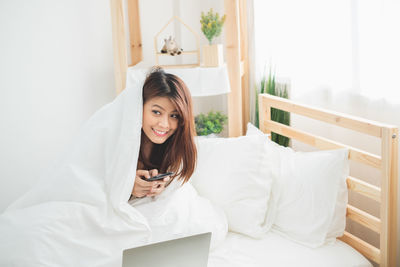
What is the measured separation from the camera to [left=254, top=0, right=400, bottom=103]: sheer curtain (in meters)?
1.68

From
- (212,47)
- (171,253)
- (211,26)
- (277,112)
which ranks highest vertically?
(211,26)

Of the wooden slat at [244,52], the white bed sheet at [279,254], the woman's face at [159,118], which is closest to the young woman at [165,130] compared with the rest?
the woman's face at [159,118]

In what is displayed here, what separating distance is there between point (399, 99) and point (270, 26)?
0.88m

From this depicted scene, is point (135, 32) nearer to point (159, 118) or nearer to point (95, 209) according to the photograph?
point (159, 118)

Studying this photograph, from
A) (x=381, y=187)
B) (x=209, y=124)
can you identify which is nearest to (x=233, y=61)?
(x=209, y=124)

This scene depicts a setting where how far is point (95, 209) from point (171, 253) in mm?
613

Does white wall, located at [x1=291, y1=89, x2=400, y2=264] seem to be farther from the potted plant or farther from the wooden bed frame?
the potted plant

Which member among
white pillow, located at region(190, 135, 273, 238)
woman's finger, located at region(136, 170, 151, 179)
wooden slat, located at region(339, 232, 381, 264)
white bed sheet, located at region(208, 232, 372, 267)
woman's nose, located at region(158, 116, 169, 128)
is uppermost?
woman's nose, located at region(158, 116, 169, 128)

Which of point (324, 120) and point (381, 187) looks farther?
point (324, 120)

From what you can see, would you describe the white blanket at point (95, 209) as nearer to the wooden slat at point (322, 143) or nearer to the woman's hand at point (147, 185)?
the woman's hand at point (147, 185)

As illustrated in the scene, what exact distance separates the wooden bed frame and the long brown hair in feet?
1.84

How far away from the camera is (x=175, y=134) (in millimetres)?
1621

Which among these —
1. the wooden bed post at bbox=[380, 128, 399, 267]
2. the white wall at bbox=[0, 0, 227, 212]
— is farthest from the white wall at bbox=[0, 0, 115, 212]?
the wooden bed post at bbox=[380, 128, 399, 267]

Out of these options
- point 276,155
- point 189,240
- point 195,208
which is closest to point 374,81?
point 276,155
